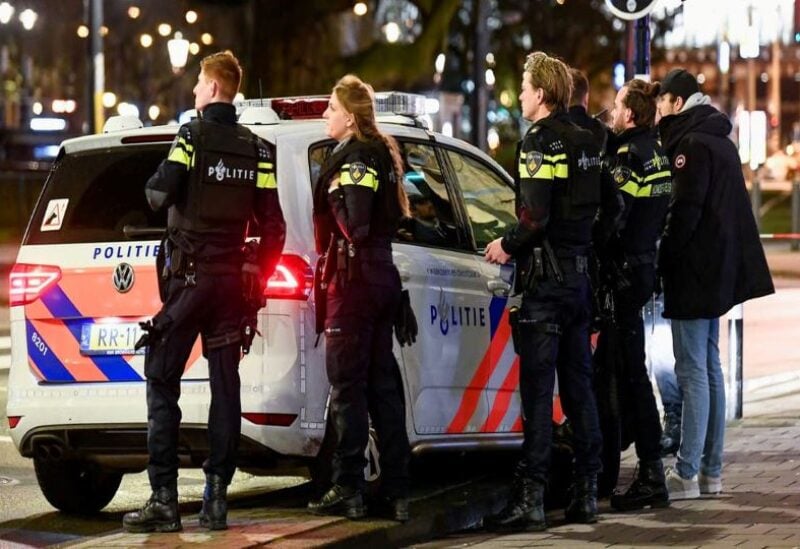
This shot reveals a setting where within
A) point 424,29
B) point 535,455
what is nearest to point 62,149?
point 535,455

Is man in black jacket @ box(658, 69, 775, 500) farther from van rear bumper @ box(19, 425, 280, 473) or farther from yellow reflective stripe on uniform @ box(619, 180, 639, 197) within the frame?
van rear bumper @ box(19, 425, 280, 473)

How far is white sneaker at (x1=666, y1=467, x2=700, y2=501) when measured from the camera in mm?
7699

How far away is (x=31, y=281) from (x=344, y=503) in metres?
1.60

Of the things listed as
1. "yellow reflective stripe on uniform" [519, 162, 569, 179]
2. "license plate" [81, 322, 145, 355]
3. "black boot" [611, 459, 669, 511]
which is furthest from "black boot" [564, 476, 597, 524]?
Result: "license plate" [81, 322, 145, 355]

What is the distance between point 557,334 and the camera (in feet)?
22.7

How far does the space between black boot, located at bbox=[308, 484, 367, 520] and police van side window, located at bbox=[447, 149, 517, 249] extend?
1.48 meters

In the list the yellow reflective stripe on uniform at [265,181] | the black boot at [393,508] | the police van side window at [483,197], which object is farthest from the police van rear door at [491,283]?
the yellow reflective stripe on uniform at [265,181]

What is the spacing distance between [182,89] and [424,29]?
50.6 m

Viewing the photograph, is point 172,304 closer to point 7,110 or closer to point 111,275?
point 111,275

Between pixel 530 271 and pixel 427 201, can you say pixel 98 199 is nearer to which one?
pixel 427 201

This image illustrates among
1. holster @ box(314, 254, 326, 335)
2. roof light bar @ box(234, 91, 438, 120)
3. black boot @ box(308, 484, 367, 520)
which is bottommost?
black boot @ box(308, 484, 367, 520)

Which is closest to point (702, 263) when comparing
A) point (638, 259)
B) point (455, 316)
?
point (638, 259)

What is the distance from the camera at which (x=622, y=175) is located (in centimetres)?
734

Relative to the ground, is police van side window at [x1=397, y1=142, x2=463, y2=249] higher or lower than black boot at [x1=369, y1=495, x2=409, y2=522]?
higher
